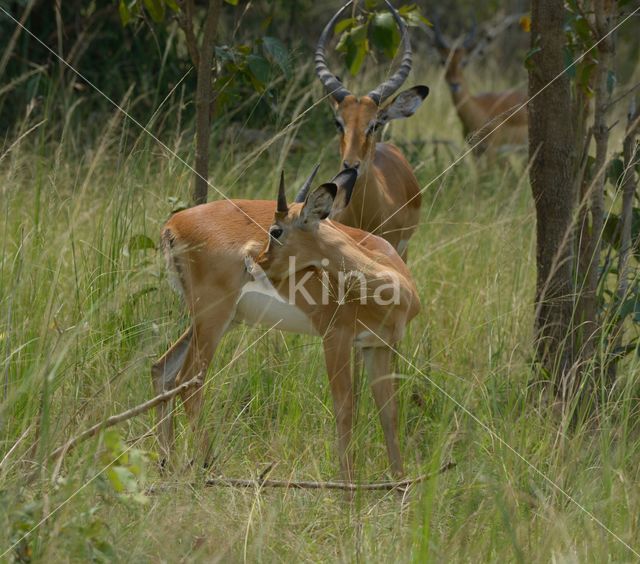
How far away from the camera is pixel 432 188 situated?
759cm

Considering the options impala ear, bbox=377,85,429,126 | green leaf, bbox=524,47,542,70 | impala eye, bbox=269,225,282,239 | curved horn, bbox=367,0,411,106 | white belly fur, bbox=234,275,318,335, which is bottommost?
white belly fur, bbox=234,275,318,335

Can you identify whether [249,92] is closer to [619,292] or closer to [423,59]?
[619,292]

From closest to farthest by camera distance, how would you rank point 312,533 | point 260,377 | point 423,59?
point 312,533, point 260,377, point 423,59

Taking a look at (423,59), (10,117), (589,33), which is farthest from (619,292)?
(423,59)

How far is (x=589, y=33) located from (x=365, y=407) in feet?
5.56

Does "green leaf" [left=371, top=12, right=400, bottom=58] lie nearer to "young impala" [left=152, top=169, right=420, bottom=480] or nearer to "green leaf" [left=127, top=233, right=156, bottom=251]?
"young impala" [left=152, top=169, right=420, bottom=480]

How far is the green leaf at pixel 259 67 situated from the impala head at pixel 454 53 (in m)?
6.75

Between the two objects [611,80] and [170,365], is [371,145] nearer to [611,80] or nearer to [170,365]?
[611,80]

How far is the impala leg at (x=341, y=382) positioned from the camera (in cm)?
412

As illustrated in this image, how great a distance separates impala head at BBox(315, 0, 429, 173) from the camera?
18.6 feet

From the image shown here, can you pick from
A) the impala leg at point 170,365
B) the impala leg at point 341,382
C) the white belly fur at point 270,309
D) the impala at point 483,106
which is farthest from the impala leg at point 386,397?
the impala at point 483,106

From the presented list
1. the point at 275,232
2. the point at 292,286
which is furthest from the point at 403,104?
the point at 275,232

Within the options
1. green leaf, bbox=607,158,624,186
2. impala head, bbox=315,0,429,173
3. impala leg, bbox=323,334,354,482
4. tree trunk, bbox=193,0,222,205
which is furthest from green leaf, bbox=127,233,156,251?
green leaf, bbox=607,158,624,186

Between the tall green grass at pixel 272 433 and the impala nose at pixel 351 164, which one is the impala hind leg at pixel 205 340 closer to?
the tall green grass at pixel 272 433
